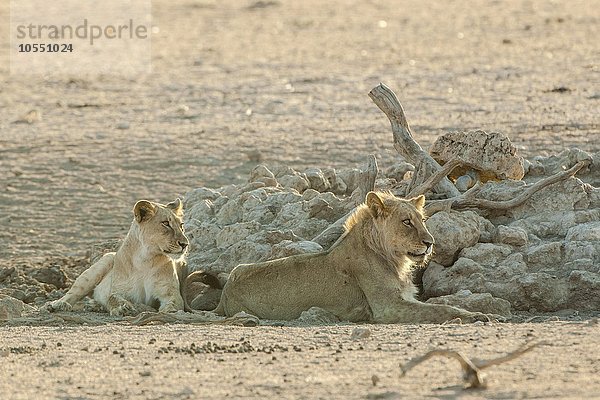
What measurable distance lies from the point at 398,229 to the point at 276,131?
22.7 feet

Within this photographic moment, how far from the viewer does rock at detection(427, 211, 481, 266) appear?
966cm

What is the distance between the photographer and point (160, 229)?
9.77m

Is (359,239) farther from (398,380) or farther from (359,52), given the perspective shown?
(359,52)

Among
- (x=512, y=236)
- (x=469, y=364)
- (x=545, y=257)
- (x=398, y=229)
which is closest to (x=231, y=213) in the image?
(x=398, y=229)

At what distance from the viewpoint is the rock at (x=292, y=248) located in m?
9.82

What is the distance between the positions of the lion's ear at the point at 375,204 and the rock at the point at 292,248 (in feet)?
2.14

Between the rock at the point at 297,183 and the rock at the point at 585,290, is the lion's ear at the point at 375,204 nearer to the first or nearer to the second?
the rock at the point at 585,290

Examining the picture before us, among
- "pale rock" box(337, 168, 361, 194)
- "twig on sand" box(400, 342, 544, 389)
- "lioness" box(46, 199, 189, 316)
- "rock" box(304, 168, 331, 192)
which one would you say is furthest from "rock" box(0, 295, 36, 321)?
"twig on sand" box(400, 342, 544, 389)

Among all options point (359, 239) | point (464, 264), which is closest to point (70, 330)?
point (359, 239)

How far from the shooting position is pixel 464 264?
31.3ft

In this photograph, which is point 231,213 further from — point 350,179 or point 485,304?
point 485,304

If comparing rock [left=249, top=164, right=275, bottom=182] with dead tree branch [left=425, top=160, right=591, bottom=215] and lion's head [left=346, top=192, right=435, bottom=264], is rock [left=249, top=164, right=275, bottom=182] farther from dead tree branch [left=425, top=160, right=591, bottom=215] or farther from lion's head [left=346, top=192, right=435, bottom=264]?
lion's head [left=346, top=192, right=435, bottom=264]

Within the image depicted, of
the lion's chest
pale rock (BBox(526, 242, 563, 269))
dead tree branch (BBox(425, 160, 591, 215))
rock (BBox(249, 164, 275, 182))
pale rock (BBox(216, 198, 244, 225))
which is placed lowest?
the lion's chest

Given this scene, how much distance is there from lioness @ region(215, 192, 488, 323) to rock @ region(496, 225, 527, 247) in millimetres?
745
